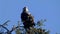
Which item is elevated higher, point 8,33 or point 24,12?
point 24,12

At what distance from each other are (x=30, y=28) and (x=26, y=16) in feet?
1.78

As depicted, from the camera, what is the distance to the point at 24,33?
940 cm

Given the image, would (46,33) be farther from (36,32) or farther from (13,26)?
(13,26)

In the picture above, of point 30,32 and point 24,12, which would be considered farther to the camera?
point 24,12

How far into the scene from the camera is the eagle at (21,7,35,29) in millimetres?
9650

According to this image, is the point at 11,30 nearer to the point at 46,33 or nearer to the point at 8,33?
the point at 8,33

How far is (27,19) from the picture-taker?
9703mm

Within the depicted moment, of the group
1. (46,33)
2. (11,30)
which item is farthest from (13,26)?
(46,33)

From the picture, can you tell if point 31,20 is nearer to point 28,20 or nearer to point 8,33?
point 28,20

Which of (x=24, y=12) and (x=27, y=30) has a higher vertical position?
(x=24, y=12)

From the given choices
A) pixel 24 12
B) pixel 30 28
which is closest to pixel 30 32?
pixel 30 28

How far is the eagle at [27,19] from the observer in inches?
380

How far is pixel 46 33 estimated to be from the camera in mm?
9492

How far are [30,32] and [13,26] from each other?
0.74m
